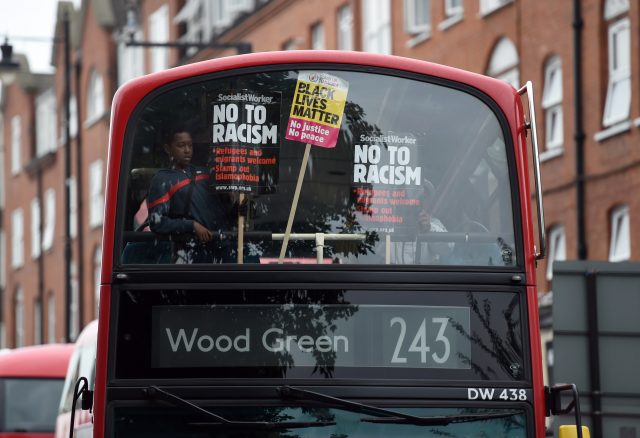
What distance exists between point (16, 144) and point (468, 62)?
40.4m

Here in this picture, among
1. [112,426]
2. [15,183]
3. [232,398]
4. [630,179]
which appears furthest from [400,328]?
[15,183]

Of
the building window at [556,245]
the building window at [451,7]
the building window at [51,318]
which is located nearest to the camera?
the building window at [556,245]

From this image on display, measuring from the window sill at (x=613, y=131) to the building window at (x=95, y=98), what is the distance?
101 ft

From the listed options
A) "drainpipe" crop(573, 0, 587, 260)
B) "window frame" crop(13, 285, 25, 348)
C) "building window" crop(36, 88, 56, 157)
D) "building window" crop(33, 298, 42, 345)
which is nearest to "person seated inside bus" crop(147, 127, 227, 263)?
"drainpipe" crop(573, 0, 587, 260)

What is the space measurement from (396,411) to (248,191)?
1.53 m

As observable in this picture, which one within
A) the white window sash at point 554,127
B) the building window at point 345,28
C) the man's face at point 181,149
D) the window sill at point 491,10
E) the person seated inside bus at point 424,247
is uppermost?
the building window at point 345,28

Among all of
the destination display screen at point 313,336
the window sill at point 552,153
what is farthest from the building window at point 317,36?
the destination display screen at point 313,336

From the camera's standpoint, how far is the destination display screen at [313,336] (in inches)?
383

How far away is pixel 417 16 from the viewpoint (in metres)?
37.9

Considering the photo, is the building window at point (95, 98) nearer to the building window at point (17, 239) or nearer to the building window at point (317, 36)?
the building window at point (17, 239)

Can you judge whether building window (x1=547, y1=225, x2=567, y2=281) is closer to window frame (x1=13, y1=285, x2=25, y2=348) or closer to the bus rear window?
the bus rear window

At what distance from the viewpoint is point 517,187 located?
33.3ft

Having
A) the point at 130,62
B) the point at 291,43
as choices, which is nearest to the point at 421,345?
the point at 291,43

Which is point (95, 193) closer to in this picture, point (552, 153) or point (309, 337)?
point (552, 153)
